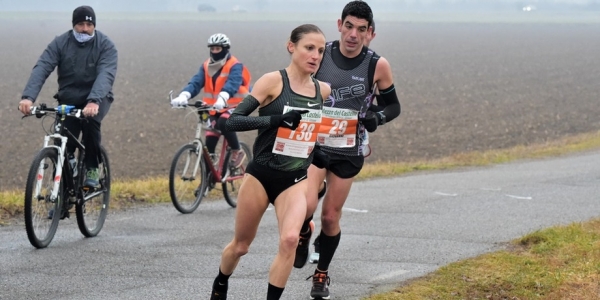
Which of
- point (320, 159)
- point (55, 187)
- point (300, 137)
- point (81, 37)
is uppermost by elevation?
point (81, 37)

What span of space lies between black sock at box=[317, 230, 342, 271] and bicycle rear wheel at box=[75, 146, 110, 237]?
10.3ft

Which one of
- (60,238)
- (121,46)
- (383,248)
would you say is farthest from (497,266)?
(121,46)

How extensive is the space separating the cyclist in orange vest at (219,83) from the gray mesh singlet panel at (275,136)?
549 cm

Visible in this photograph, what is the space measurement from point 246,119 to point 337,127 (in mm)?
1329

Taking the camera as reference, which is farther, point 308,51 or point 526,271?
point 526,271

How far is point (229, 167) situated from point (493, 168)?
7219 millimetres

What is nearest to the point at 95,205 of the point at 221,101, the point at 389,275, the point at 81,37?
the point at 81,37

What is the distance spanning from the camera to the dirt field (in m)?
23.0

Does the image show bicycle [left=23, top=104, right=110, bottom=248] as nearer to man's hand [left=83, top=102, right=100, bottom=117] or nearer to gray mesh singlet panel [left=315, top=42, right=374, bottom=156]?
man's hand [left=83, top=102, right=100, bottom=117]

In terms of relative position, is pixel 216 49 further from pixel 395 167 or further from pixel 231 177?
pixel 395 167

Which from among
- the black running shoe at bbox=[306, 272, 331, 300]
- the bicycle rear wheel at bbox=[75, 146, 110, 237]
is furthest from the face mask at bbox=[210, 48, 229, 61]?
the black running shoe at bbox=[306, 272, 331, 300]

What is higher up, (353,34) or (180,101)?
(353,34)

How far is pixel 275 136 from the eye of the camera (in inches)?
250

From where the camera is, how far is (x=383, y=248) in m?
9.44
